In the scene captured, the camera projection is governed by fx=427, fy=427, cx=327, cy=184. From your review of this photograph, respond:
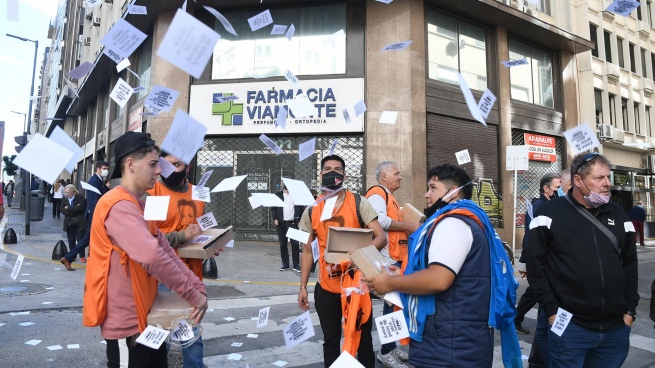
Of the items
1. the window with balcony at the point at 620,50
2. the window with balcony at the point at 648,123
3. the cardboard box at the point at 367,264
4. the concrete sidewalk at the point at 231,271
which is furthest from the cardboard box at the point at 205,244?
the window with balcony at the point at 648,123

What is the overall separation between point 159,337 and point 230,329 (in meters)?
2.96

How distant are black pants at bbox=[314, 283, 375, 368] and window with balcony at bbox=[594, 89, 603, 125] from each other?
2246 cm

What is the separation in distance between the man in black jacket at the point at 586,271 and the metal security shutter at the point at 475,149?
10937 millimetres

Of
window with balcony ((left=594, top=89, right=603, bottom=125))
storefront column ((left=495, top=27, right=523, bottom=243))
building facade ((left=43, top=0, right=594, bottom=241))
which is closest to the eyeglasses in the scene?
building facade ((left=43, top=0, right=594, bottom=241))

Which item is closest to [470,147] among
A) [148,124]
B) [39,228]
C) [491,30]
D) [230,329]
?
[491,30]

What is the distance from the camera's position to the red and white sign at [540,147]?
1664 centimetres

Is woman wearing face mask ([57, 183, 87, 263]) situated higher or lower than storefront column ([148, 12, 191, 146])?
lower

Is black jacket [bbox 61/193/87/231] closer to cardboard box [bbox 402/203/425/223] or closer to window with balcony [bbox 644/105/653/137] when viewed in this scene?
cardboard box [bbox 402/203/425/223]

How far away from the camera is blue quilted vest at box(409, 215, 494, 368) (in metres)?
2.11

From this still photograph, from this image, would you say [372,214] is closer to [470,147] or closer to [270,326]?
[270,326]

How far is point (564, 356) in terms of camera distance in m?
2.61

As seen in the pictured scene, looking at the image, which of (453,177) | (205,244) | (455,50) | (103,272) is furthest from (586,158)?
(455,50)

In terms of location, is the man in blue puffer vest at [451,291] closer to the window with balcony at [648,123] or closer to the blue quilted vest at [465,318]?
the blue quilted vest at [465,318]

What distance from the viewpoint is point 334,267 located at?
10.8 feet
